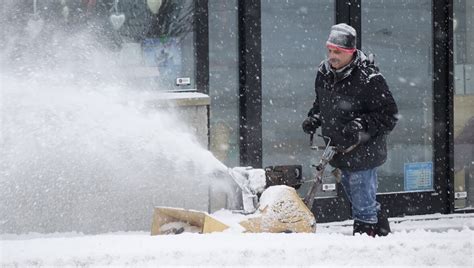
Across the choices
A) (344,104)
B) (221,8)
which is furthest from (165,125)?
(344,104)

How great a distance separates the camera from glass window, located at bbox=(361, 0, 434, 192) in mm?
9625

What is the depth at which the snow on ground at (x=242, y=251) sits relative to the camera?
14.7 ft

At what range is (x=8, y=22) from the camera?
805cm

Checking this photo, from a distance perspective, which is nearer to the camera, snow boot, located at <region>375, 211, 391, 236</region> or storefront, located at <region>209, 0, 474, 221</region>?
snow boot, located at <region>375, 211, 391, 236</region>

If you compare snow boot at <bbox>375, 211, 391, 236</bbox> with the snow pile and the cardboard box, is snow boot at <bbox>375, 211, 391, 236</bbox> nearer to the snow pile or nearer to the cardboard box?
the snow pile

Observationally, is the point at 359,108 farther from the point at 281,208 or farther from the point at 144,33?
the point at 144,33

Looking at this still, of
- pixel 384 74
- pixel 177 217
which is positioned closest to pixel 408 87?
pixel 384 74

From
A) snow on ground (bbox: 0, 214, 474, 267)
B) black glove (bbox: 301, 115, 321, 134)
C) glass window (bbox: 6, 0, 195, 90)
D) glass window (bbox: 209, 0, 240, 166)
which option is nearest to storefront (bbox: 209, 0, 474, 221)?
glass window (bbox: 209, 0, 240, 166)

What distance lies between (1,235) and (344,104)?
316 centimetres

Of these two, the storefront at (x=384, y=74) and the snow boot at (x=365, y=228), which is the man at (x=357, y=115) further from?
the storefront at (x=384, y=74)

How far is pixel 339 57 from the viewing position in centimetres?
675

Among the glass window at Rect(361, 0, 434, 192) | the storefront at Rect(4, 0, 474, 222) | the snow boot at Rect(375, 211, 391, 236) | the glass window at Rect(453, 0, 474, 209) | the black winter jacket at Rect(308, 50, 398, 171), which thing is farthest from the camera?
the glass window at Rect(453, 0, 474, 209)

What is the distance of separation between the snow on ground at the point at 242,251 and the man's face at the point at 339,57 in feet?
6.83

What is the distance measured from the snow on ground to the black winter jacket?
1.81 meters
